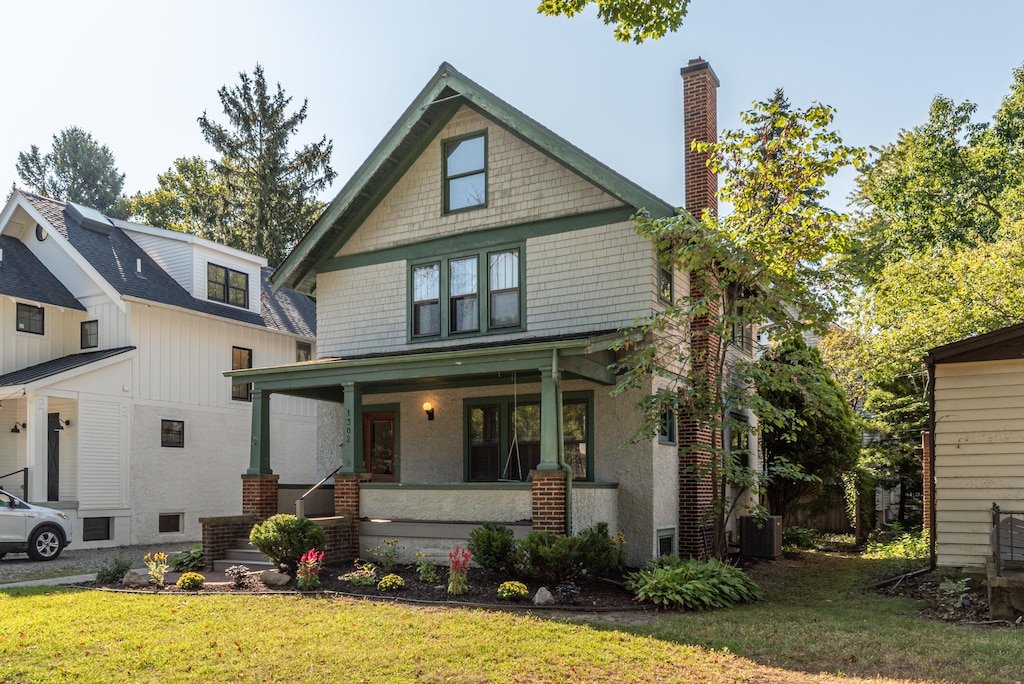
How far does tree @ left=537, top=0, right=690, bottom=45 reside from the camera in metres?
8.79

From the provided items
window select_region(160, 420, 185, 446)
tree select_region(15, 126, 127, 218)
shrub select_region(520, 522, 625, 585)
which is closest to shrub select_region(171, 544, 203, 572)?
shrub select_region(520, 522, 625, 585)

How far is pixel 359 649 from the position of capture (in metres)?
8.16

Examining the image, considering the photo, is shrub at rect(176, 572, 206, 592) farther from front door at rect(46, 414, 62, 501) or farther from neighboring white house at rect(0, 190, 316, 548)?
A: front door at rect(46, 414, 62, 501)

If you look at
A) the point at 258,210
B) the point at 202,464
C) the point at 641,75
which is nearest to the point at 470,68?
the point at 641,75

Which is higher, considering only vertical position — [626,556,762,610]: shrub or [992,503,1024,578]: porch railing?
[992,503,1024,578]: porch railing

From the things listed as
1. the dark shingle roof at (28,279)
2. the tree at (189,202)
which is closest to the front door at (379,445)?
the dark shingle roof at (28,279)

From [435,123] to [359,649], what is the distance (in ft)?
34.9

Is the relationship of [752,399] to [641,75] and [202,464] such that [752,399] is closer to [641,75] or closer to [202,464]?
[641,75]

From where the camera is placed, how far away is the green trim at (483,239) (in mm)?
14633

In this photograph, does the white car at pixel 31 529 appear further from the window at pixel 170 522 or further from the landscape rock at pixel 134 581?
the landscape rock at pixel 134 581

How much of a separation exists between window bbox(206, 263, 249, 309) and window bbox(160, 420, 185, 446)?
363 centimetres

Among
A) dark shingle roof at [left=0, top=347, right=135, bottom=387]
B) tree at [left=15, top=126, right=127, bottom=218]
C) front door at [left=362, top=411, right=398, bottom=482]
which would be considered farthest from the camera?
tree at [left=15, top=126, right=127, bottom=218]

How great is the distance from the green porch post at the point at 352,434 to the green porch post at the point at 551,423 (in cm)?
353

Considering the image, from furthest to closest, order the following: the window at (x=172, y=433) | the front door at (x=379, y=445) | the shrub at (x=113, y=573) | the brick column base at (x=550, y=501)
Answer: the window at (x=172, y=433)
the front door at (x=379, y=445)
the shrub at (x=113, y=573)
the brick column base at (x=550, y=501)
